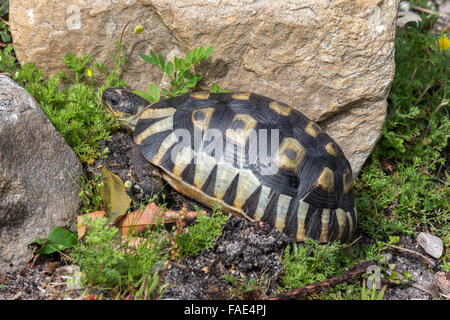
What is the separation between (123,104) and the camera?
151 inches

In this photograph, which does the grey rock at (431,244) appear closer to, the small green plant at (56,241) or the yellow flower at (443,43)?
the yellow flower at (443,43)

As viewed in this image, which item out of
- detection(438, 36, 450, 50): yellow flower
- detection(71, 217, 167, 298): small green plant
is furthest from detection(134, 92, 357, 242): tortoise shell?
detection(438, 36, 450, 50): yellow flower

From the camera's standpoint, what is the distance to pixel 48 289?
2896mm

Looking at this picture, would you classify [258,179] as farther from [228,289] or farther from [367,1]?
[367,1]

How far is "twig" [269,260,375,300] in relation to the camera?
9.43ft

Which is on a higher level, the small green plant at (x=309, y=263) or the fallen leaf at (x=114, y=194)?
the fallen leaf at (x=114, y=194)

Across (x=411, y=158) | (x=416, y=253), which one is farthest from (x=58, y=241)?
(x=411, y=158)

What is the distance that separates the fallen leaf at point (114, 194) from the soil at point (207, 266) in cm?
13

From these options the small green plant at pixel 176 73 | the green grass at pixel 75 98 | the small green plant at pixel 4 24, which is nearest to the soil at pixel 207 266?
the green grass at pixel 75 98

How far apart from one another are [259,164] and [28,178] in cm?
161

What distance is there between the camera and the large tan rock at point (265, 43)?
11.8 ft

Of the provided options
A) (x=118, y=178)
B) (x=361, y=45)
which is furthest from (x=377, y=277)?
(x=118, y=178)

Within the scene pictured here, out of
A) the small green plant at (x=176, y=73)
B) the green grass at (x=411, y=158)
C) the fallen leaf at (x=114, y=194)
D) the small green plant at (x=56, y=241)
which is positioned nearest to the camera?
the small green plant at (x=56, y=241)

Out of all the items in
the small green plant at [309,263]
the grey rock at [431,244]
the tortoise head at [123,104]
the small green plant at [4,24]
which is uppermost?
the small green plant at [4,24]
